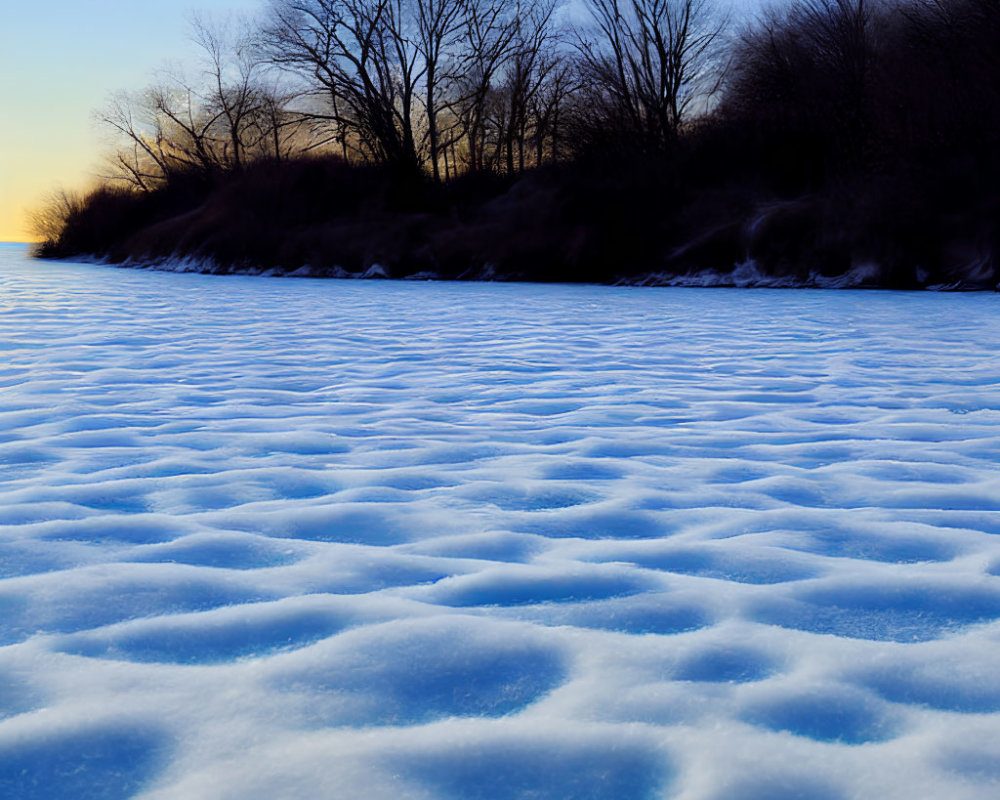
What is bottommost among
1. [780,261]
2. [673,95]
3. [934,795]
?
[934,795]

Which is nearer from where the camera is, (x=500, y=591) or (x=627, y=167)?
(x=500, y=591)

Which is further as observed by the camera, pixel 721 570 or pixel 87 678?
pixel 721 570

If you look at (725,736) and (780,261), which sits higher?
(780,261)

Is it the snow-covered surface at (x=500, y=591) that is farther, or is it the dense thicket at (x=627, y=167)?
the dense thicket at (x=627, y=167)

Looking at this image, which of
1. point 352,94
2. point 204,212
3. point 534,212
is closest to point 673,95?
point 534,212

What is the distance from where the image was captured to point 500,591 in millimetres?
1937

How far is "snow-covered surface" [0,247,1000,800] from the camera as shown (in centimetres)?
129

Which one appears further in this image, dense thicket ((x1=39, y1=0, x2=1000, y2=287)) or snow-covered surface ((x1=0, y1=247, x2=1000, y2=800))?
dense thicket ((x1=39, y1=0, x2=1000, y2=287))

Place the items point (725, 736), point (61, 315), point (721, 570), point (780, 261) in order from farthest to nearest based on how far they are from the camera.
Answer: point (780, 261) → point (61, 315) → point (721, 570) → point (725, 736)

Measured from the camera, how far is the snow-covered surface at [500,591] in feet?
4.23

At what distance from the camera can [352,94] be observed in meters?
25.0

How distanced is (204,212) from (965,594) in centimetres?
2449

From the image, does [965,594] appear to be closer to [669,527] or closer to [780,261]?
[669,527]

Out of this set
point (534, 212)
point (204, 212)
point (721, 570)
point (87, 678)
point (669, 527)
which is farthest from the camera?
point (204, 212)
